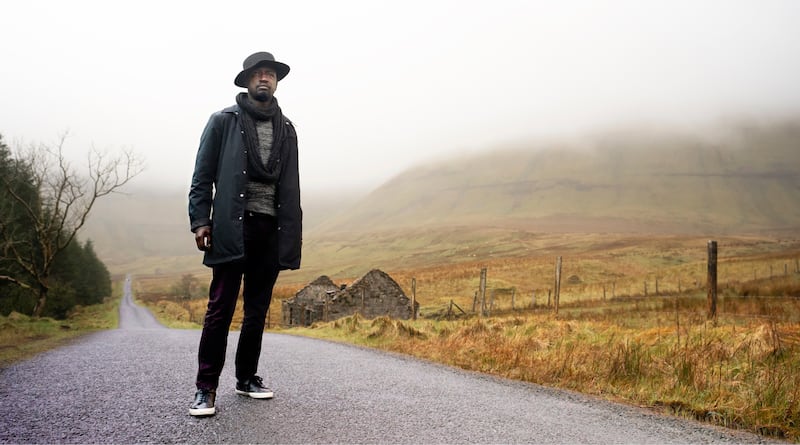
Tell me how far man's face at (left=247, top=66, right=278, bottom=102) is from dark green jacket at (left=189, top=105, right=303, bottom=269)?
7.3 inches

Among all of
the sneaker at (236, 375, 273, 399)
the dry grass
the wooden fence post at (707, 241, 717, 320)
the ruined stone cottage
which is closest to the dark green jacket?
the sneaker at (236, 375, 273, 399)

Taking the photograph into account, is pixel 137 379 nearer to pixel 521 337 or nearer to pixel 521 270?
pixel 521 337

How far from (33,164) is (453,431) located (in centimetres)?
2469

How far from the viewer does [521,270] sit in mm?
66188

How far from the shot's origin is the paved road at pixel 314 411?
10.2ft

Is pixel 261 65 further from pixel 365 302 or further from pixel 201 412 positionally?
pixel 365 302

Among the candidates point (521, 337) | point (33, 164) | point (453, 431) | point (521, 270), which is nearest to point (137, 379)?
point (453, 431)

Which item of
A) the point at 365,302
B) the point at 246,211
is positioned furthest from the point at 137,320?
the point at 246,211

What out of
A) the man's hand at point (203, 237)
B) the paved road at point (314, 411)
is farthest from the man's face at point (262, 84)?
the paved road at point (314, 411)

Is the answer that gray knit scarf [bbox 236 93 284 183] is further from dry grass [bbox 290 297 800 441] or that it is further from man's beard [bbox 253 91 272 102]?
dry grass [bbox 290 297 800 441]

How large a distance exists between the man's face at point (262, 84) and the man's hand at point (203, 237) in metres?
1.09

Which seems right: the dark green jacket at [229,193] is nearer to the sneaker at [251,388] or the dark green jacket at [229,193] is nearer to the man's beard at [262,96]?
the man's beard at [262,96]

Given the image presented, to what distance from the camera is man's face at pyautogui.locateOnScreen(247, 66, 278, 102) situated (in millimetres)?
4031

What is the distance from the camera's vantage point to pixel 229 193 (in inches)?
147
